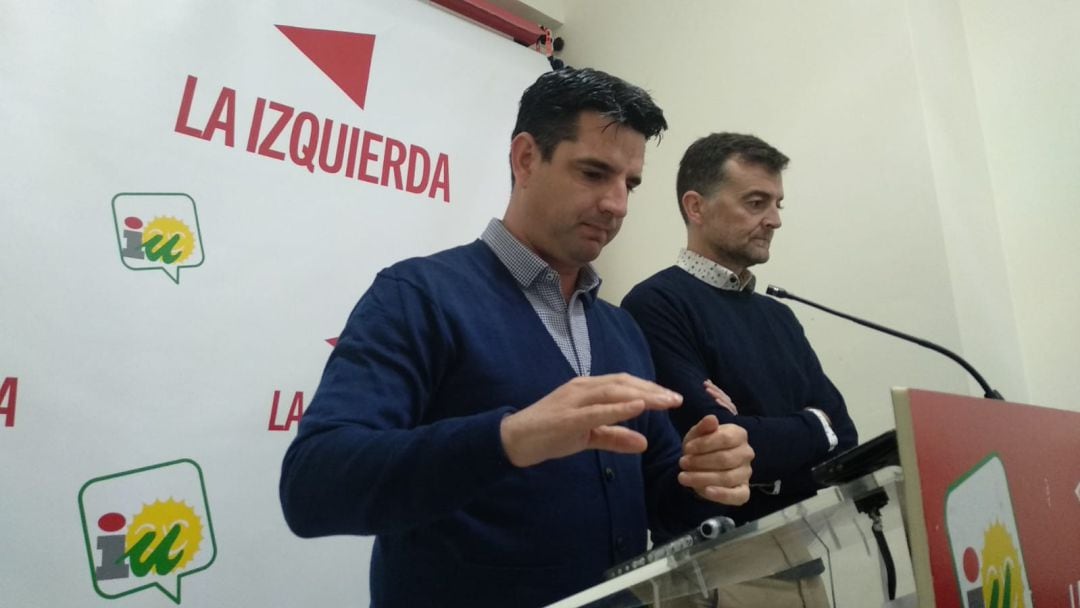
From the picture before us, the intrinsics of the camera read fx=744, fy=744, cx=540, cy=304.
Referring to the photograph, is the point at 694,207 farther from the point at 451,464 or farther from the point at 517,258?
the point at 451,464

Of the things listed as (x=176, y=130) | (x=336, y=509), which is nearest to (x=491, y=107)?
(x=176, y=130)

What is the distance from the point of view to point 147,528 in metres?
1.29

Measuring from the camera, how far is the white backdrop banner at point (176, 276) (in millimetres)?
1244

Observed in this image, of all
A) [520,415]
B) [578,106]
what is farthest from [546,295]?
[520,415]

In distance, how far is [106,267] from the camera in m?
1.35

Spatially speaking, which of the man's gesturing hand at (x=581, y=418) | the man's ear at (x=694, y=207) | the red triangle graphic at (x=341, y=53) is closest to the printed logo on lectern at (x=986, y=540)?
the man's gesturing hand at (x=581, y=418)

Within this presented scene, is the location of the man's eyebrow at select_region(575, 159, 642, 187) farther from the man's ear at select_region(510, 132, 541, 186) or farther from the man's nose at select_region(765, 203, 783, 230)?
the man's nose at select_region(765, 203, 783, 230)

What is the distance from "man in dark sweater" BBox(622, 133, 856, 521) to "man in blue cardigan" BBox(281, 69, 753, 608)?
15 cm

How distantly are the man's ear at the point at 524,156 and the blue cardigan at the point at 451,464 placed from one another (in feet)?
0.54

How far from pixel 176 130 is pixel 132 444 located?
626mm

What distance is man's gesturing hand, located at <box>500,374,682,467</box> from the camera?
60 cm

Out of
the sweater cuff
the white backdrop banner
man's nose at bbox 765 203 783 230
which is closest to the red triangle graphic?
the white backdrop banner

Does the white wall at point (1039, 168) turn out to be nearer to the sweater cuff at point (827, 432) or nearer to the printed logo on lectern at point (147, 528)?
the sweater cuff at point (827, 432)

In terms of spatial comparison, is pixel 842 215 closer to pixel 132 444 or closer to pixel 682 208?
pixel 682 208
